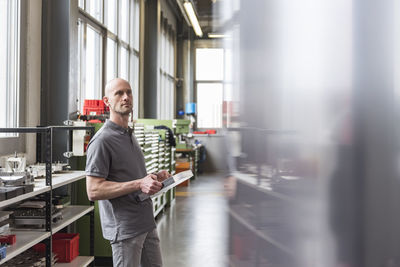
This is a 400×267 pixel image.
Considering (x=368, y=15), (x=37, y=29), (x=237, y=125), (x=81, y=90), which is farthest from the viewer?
(x=81, y=90)

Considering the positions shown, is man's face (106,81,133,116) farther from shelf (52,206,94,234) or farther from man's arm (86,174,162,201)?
shelf (52,206,94,234)

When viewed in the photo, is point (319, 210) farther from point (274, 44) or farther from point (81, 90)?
point (81, 90)

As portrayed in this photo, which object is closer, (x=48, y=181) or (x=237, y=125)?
(x=237, y=125)

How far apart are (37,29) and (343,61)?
330cm

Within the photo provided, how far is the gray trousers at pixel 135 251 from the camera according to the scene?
72.8 inches

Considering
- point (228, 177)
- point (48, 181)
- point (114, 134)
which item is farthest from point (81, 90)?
point (228, 177)

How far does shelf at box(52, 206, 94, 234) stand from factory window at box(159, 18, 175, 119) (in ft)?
20.5

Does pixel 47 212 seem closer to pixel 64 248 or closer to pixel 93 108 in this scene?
pixel 64 248

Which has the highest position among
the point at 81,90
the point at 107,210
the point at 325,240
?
the point at 81,90

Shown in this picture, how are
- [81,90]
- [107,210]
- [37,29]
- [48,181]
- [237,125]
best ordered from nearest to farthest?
[237,125] < [107,210] < [48,181] < [37,29] < [81,90]

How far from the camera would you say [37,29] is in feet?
10.6

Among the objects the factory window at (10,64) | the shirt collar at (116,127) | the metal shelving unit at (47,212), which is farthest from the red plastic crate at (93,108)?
the shirt collar at (116,127)

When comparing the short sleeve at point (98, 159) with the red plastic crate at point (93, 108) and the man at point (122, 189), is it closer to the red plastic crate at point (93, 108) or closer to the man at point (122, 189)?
the man at point (122, 189)

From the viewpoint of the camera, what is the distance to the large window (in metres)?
4.55
